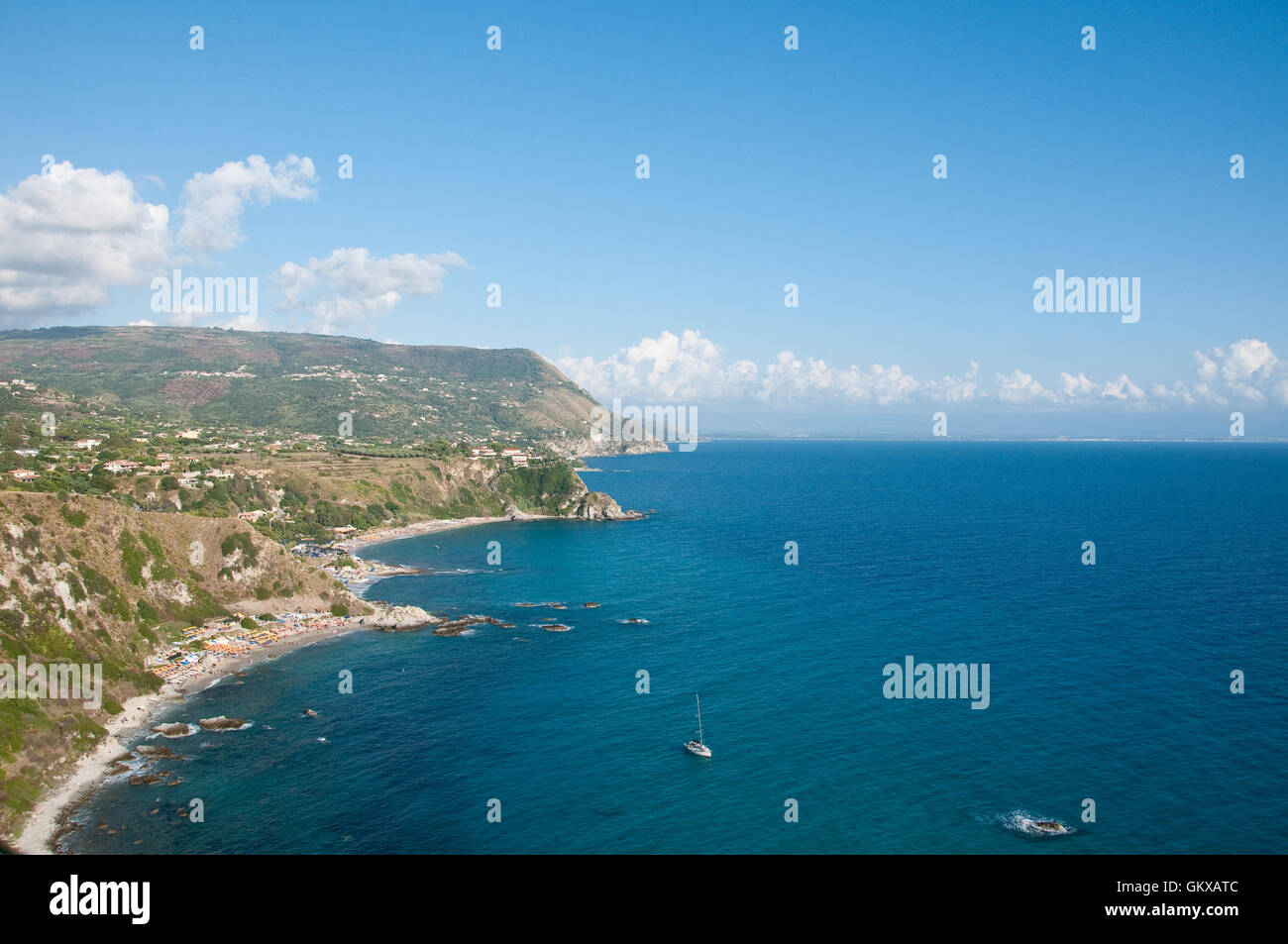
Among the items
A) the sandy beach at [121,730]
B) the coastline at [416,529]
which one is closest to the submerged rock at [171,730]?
the sandy beach at [121,730]

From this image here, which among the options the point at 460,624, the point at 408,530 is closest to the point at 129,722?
the point at 460,624

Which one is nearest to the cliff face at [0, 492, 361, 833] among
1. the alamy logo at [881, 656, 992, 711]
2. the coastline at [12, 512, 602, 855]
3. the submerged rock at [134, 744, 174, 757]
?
the coastline at [12, 512, 602, 855]

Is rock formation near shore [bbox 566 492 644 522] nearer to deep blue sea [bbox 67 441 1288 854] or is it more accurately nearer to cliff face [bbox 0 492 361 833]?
deep blue sea [bbox 67 441 1288 854]

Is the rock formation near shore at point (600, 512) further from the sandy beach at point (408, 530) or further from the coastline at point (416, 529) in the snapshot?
the sandy beach at point (408, 530)

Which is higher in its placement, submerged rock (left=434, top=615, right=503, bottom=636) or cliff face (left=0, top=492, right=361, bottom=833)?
cliff face (left=0, top=492, right=361, bottom=833)
